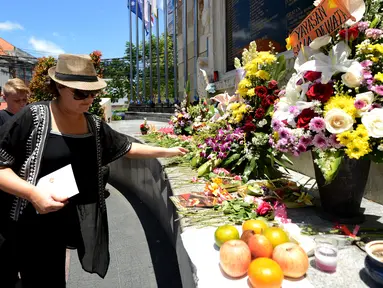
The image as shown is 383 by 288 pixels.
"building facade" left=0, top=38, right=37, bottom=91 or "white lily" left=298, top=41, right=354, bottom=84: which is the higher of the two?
"building facade" left=0, top=38, right=37, bottom=91

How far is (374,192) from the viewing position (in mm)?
2459

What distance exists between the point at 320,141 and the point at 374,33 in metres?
0.63

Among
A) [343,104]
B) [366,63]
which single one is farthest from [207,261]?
[366,63]

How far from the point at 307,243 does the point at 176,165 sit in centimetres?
233

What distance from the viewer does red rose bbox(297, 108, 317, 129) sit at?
1.65 m

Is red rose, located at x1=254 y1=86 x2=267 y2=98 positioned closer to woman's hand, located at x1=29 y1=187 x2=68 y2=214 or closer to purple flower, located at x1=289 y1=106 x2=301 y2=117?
purple flower, located at x1=289 y1=106 x2=301 y2=117

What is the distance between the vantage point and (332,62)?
1.64 metres

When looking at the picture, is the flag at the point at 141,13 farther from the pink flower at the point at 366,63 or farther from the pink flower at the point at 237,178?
the pink flower at the point at 366,63

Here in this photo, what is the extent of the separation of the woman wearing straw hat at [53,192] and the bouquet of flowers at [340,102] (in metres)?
1.18

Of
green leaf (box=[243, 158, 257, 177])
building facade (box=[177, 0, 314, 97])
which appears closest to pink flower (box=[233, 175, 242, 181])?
green leaf (box=[243, 158, 257, 177])

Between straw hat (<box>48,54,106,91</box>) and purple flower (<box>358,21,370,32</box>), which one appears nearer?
purple flower (<box>358,21,370,32</box>)

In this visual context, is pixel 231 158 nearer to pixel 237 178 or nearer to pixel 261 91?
pixel 237 178

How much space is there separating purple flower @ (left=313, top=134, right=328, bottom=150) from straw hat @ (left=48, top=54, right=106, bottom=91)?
1.24 metres

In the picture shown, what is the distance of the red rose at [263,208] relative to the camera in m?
1.96
